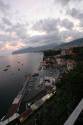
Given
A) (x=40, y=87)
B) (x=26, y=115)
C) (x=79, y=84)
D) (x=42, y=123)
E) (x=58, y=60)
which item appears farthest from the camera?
(x=58, y=60)

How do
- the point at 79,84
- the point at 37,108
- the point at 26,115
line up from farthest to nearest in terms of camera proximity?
1. the point at 37,108
2. the point at 26,115
3. the point at 79,84

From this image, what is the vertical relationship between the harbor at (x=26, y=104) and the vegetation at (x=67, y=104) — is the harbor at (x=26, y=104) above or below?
below

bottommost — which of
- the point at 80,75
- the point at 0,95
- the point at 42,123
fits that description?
the point at 0,95

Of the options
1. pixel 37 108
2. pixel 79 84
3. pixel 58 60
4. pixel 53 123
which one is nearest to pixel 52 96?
pixel 37 108

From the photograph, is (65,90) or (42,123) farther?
(65,90)

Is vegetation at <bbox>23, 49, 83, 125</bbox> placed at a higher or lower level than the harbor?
higher

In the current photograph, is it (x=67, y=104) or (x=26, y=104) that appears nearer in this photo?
(x=67, y=104)

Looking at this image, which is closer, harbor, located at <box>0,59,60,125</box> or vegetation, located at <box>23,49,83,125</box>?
vegetation, located at <box>23,49,83,125</box>

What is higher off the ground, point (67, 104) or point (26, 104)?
point (67, 104)

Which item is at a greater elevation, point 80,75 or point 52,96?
point 80,75

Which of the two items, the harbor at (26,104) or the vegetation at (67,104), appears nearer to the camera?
the vegetation at (67,104)

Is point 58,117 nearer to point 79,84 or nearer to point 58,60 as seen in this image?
point 79,84
